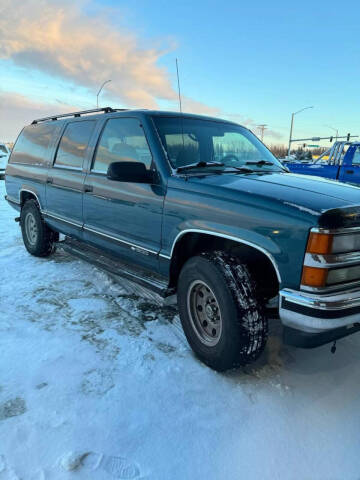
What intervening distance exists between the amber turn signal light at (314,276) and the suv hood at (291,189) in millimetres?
325

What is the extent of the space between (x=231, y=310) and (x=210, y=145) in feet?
5.76

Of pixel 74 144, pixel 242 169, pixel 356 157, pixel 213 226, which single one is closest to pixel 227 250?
pixel 213 226

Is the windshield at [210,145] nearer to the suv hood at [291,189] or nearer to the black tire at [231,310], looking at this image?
the suv hood at [291,189]

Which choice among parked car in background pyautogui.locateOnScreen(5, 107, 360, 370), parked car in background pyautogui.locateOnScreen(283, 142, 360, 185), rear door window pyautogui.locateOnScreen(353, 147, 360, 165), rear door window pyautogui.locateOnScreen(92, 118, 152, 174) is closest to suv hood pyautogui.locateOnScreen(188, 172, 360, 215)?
parked car in background pyautogui.locateOnScreen(5, 107, 360, 370)

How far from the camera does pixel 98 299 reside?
12.9 feet

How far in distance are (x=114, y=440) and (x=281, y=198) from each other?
174 cm

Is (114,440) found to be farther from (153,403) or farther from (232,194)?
(232,194)

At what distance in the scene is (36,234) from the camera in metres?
5.33

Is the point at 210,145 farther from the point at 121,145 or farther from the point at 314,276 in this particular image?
the point at 314,276

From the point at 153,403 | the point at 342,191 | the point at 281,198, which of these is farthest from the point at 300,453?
the point at 342,191

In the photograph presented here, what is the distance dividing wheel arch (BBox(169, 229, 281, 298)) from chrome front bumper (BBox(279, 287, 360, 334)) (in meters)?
0.58

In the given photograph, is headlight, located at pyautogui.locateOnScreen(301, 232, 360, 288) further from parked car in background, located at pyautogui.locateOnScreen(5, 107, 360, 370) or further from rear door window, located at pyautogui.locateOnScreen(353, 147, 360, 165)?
rear door window, located at pyautogui.locateOnScreen(353, 147, 360, 165)

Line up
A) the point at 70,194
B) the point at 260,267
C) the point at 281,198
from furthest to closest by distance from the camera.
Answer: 1. the point at 70,194
2. the point at 260,267
3. the point at 281,198

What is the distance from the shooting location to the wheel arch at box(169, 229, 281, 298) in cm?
282
